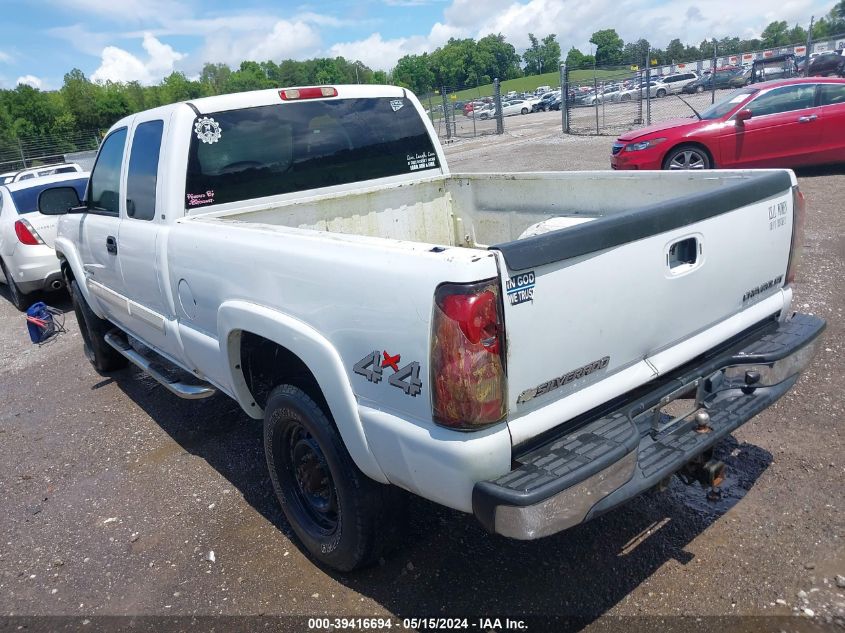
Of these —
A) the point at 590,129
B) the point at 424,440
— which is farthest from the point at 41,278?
the point at 590,129

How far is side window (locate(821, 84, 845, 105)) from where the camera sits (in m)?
10.3

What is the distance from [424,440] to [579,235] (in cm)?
86

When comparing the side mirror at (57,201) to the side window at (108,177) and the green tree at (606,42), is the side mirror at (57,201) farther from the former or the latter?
the green tree at (606,42)

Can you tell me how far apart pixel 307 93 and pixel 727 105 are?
29.4 ft

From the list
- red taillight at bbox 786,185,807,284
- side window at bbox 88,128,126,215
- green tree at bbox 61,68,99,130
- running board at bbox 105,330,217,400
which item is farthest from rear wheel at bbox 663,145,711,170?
green tree at bbox 61,68,99,130

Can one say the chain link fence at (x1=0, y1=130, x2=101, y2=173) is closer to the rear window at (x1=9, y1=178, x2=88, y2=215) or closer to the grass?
the grass

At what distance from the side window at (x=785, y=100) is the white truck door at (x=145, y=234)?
31.9ft

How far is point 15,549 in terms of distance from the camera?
11.9ft

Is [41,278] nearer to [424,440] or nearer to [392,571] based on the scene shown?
[392,571]

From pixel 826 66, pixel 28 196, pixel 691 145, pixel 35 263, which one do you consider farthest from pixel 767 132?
pixel 826 66

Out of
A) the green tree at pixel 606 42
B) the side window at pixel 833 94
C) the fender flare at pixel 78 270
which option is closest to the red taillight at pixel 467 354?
the fender flare at pixel 78 270

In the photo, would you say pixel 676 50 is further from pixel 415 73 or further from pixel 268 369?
pixel 268 369

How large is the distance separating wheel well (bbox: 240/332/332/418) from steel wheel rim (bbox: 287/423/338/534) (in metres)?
0.20

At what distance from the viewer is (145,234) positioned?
3.86 meters
